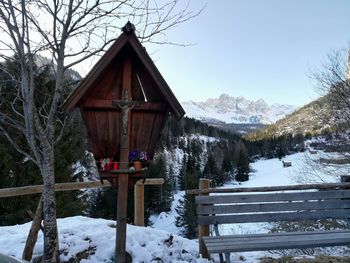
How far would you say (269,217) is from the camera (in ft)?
16.8

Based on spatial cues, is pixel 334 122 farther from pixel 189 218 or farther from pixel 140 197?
pixel 189 218

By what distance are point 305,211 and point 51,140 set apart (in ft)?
12.6

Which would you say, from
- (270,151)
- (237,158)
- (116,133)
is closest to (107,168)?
(116,133)

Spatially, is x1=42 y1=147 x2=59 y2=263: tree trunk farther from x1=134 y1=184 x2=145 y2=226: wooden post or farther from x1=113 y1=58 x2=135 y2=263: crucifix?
x1=134 y1=184 x2=145 y2=226: wooden post

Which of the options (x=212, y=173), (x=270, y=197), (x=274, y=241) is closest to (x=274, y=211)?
(x=270, y=197)

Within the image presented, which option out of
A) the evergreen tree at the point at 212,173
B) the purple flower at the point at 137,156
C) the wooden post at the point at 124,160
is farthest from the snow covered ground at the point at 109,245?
the evergreen tree at the point at 212,173

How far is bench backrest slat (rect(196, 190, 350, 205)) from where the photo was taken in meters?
4.94

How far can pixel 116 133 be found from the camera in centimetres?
379

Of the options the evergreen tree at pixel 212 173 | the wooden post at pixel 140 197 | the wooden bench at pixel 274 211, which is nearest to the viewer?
the wooden bench at pixel 274 211

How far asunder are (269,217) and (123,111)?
2.84 meters

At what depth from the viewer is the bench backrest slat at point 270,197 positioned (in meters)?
4.94

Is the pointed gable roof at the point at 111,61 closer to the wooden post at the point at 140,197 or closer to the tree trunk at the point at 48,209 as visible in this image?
the tree trunk at the point at 48,209

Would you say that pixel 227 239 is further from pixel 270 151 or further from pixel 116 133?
pixel 270 151

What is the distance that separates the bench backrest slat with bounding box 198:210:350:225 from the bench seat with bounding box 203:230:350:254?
0.36 metres
